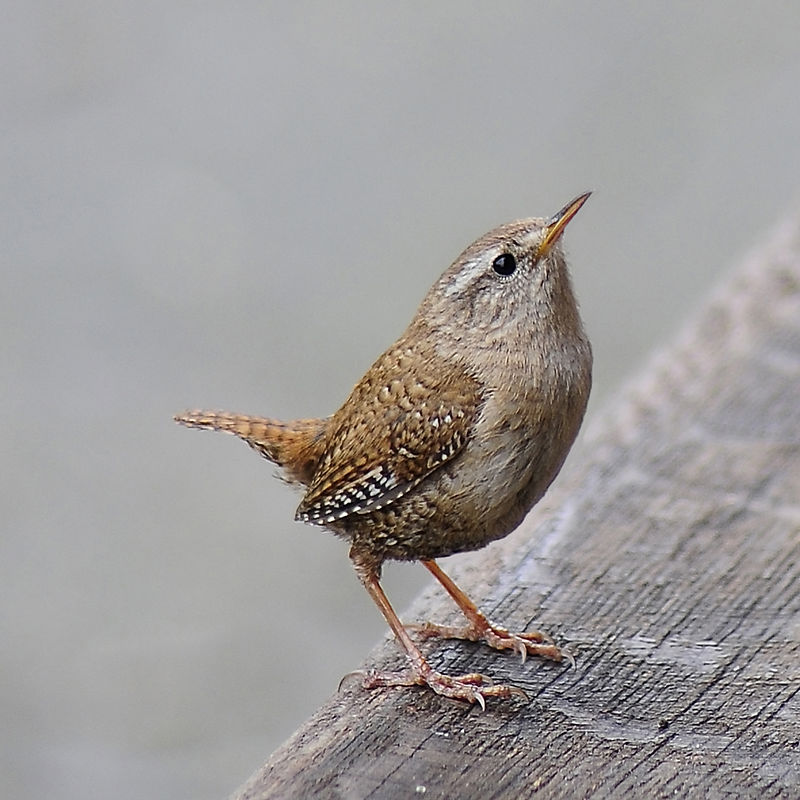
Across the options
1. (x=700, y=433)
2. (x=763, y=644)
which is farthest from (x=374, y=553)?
(x=763, y=644)

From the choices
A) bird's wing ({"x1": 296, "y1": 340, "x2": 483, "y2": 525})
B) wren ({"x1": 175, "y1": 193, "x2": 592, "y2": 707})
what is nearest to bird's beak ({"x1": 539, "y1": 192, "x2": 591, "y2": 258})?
wren ({"x1": 175, "y1": 193, "x2": 592, "y2": 707})

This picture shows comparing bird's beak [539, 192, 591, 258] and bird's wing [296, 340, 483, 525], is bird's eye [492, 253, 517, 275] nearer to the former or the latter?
bird's beak [539, 192, 591, 258]

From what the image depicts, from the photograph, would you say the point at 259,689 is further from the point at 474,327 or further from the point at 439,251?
the point at 474,327

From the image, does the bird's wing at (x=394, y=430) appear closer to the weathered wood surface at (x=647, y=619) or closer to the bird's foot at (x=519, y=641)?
the weathered wood surface at (x=647, y=619)

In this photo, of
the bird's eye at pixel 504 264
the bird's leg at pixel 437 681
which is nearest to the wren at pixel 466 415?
the bird's eye at pixel 504 264

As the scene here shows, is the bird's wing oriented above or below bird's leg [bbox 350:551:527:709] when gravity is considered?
above

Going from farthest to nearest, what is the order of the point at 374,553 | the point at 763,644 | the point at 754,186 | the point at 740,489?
1. the point at 754,186
2. the point at 374,553
3. the point at 740,489
4. the point at 763,644

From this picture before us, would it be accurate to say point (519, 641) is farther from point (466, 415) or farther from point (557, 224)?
point (557, 224)
